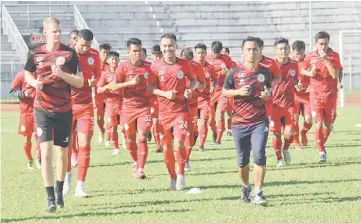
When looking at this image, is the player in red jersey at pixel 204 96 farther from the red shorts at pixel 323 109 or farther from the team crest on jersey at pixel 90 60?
the team crest on jersey at pixel 90 60

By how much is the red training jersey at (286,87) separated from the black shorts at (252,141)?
5.30m

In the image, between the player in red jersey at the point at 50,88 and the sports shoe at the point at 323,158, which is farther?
the sports shoe at the point at 323,158

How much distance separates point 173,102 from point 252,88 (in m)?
2.05

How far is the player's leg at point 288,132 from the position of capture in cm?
1556

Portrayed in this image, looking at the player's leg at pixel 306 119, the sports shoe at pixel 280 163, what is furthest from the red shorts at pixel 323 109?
the player's leg at pixel 306 119

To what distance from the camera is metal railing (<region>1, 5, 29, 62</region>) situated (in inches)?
1750

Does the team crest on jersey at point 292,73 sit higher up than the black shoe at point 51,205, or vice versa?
the team crest on jersey at point 292,73

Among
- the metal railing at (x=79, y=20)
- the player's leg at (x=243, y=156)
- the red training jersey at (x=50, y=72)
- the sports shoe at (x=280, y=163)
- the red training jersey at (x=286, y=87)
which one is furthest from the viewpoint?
the metal railing at (x=79, y=20)

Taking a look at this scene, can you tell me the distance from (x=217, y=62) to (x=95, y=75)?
7917 mm

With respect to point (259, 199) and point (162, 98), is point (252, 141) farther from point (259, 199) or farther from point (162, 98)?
point (162, 98)

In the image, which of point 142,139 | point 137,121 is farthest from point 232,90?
point 137,121

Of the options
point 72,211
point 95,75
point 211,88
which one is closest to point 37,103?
point 72,211

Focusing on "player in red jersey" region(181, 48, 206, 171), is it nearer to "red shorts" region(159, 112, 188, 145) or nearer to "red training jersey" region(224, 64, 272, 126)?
"red shorts" region(159, 112, 188, 145)

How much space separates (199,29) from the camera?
49344mm
